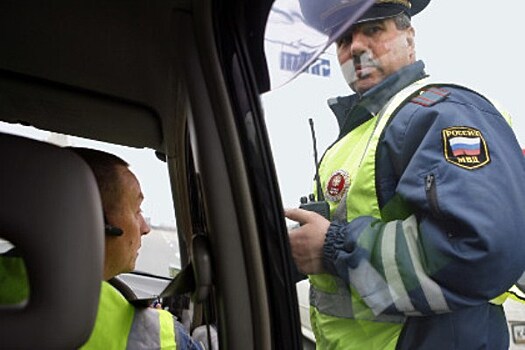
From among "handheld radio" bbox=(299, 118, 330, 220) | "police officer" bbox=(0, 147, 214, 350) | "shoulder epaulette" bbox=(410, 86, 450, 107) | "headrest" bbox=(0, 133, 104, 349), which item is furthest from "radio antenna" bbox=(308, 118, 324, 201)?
"headrest" bbox=(0, 133, 104, 349)

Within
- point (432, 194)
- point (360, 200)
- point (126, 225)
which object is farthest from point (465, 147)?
point (126, 225)

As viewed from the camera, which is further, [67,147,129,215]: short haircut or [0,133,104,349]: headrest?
[67,147,129,215]: short haircut

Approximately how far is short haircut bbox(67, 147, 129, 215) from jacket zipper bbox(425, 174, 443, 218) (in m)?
0.74

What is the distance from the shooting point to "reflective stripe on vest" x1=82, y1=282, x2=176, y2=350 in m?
1.12

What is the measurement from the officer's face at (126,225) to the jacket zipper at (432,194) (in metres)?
0.71

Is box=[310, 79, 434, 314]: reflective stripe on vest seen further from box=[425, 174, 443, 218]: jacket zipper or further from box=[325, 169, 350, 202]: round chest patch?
box=[425, 174, 443, 218]: jacket zipper

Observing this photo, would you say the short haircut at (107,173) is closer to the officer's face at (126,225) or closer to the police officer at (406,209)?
the officer's face at (126,225)

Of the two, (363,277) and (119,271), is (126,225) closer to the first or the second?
(119,271)

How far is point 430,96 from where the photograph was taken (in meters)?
1.41

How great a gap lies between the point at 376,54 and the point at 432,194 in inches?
19.4

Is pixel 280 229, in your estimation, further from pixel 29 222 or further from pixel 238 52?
pixel 29 222

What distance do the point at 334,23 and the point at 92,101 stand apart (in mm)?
1114

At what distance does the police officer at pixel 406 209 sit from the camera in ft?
4.17

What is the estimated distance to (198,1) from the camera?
1200mm
